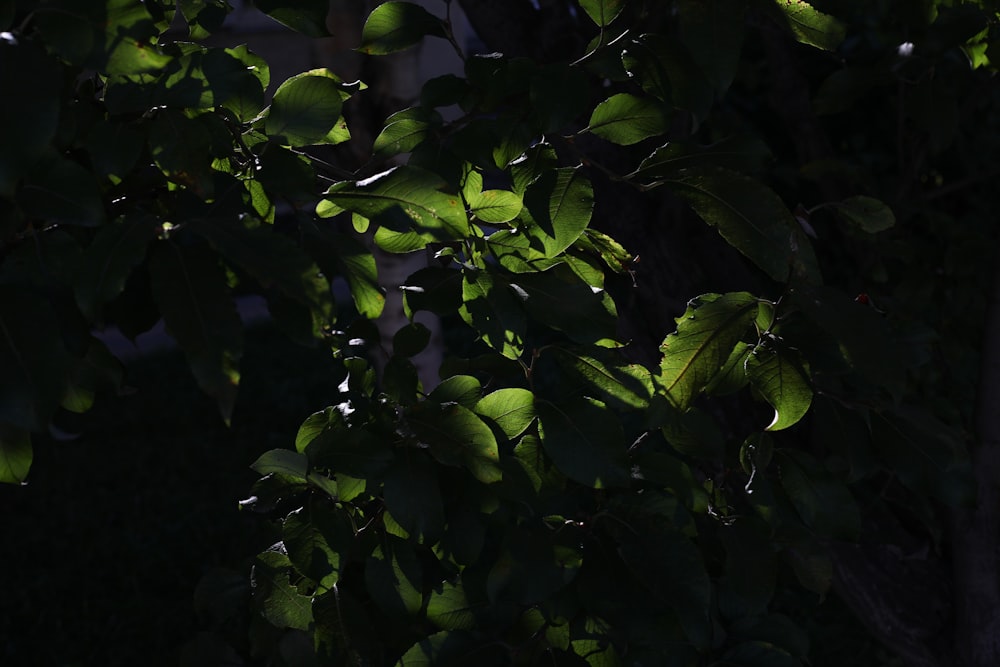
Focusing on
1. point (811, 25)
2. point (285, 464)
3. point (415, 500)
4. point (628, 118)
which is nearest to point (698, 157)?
point (628, 118)

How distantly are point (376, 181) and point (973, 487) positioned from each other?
1045 mm

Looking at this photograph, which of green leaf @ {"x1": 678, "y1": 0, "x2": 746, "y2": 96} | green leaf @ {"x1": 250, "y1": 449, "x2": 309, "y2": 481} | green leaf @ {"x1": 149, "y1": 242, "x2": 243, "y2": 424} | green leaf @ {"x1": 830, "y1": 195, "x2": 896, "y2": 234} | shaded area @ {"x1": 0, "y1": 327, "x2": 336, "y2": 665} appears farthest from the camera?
shaded area @ {"x1": 0, "y1": 327, "x2": 336, "y2": 665}

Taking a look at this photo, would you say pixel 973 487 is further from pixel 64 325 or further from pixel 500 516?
pixel 64 325

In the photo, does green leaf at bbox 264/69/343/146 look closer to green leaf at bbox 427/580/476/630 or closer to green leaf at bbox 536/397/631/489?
green leaf at bbox 536/397/631/489

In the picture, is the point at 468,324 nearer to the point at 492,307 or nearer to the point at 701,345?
the point at 492,307

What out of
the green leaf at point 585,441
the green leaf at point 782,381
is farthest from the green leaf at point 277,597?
the green leaf at point 782,381

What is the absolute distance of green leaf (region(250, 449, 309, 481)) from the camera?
1.38 meters

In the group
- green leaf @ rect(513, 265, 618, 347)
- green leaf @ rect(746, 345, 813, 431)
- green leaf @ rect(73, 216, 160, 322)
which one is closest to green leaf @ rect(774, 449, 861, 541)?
green leaf @ rect(746, 345, 813, 431)

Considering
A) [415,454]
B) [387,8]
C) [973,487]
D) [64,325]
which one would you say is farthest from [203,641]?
[973,487]

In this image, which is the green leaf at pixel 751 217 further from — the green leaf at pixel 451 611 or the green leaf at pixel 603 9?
the green leaf at pixel 451 611

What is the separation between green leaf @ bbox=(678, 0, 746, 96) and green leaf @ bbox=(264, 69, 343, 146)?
0.43 m

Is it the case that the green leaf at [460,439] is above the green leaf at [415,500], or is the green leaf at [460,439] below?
above

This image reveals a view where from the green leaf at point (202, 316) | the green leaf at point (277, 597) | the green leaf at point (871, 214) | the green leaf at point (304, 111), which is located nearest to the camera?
the green leaf at point (202, 316)

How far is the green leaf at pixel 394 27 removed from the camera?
142 cm
